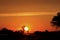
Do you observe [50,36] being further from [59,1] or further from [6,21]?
[6,21]

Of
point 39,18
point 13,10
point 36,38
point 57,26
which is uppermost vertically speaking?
point 13,10

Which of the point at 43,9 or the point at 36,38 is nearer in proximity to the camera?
the point at 36,38

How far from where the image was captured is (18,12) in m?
3.00

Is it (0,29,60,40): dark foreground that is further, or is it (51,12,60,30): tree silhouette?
(51,12,60,30): tree silhouette

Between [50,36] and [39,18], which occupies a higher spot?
[39,18]

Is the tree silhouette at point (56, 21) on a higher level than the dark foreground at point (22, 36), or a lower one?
higher

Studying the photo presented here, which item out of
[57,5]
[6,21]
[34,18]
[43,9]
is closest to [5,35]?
[6,21]

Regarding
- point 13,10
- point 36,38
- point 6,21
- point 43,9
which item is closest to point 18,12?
point 13,10

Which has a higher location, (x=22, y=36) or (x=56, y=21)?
(x=56, y=21)

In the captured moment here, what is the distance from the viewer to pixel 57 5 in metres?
2.96

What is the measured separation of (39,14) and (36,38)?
0.60 meters

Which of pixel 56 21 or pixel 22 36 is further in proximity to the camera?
pixel 56 21

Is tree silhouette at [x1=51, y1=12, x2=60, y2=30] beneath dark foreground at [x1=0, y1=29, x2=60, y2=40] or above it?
above

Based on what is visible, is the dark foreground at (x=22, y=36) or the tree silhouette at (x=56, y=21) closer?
the dark foreground at (x=22, y=36)
